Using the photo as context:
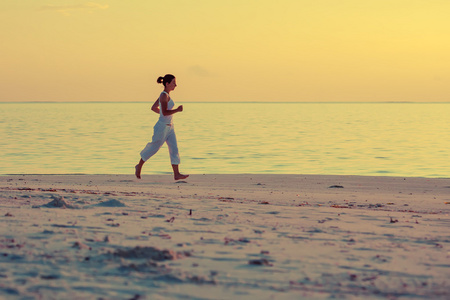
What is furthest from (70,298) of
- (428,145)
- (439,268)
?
(428,145)

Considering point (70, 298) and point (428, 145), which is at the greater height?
point (428, 145)

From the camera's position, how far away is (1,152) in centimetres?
2848

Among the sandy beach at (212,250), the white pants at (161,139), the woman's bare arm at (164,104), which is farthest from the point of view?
the white pants at (161,139)

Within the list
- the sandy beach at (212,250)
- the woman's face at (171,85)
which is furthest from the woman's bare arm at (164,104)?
the sandy beach at (212,250)

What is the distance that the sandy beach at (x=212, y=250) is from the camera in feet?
14.2

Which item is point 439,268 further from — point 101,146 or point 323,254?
point 101,146

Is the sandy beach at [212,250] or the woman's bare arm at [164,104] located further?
the woman's bare arm at [164,104]

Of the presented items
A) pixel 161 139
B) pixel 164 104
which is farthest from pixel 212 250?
pixel 161 139

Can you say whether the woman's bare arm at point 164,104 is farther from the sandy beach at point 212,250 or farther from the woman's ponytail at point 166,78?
the sandy beach at point 212,250

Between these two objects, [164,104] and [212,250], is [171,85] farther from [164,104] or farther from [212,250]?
[212,250]

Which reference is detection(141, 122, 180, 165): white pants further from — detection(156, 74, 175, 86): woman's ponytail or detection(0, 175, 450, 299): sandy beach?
detection(0, 175, 450, 299): sandy beach

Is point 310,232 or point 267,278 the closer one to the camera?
point 267,278

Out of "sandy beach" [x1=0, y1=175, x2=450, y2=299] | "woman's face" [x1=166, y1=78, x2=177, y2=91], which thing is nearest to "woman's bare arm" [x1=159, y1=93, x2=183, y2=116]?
"woman's face" [x1=166, y1=78, x2=177, y2=91]

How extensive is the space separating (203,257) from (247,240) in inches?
33.6
